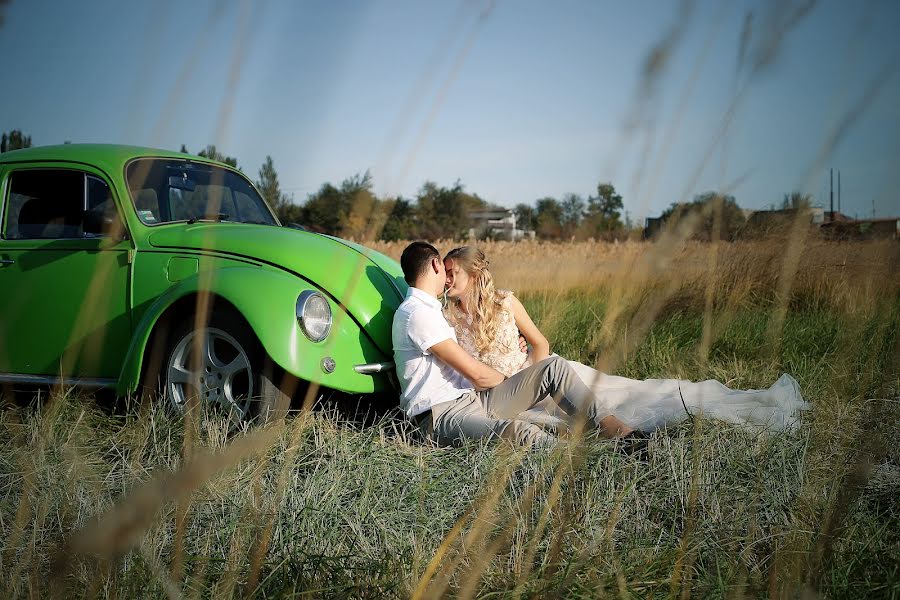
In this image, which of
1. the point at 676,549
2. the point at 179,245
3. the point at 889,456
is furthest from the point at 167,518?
the point at 889,456

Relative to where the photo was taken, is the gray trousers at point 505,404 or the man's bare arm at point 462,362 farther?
the man's bare arm at point 462,362

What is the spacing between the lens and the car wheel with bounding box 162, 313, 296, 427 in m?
3.20

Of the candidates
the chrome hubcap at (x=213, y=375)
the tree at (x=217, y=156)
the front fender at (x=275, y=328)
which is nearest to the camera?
the tree at (x=217, y=156)

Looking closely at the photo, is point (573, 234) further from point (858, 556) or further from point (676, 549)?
point (858, 556)

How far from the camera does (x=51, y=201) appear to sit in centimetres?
410

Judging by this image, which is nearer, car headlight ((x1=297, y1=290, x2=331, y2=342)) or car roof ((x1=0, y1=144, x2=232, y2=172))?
car headlight ((x1=297, y1=290, x2=331, y2=342))

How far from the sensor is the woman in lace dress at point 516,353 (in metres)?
3.74

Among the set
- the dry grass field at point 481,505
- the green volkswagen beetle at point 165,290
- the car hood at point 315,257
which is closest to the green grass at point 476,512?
the dry grass field at point 481,505

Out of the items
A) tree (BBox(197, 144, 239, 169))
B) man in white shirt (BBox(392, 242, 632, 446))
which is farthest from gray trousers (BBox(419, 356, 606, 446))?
tree (BBox(197, 144, 239, 169))

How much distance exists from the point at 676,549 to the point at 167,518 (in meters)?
1.66

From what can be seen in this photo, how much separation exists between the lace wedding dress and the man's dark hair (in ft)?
2.27

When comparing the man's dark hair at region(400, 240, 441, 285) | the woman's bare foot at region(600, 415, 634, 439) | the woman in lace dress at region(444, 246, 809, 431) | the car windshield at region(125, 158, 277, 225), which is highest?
the car windshield at region(125, 158, 277, 225)

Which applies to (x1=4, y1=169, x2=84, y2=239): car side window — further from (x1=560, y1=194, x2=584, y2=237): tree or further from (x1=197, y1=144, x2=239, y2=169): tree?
(x1=560, y1=194, x2=584, y2=237): tree

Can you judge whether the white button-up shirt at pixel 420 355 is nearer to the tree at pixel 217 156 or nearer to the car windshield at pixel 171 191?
the car windshield at pixel 171 191
